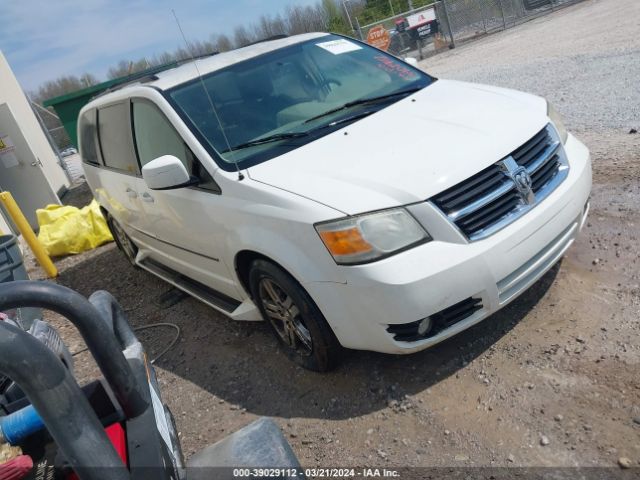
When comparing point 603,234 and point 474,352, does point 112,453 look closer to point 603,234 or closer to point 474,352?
point 474,352

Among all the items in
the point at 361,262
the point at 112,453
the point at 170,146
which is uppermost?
the point at 170,146

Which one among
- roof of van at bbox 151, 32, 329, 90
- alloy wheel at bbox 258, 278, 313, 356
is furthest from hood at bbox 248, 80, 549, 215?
roof of van at bbox 151, 32, 329, 90

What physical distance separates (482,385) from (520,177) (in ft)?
3.64

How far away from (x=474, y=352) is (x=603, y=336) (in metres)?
0.67

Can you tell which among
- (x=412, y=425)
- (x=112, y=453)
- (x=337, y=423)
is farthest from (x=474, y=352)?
(x=112, y=453)

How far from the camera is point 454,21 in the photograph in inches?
857

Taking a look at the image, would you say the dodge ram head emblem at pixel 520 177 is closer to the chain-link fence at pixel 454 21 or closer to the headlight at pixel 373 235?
the headlight at pixel 373 235

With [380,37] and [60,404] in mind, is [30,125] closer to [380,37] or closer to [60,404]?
[380,37]

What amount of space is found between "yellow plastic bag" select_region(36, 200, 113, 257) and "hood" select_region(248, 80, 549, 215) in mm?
5755

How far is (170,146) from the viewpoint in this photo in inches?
146

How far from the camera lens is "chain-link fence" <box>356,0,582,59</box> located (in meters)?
21.0

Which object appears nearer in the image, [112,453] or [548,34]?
[112,453]

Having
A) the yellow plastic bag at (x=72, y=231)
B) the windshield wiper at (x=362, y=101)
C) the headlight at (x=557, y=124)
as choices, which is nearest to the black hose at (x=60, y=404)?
the windshield wiper at (x=362, y=101)

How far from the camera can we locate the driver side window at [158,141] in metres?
3.40
